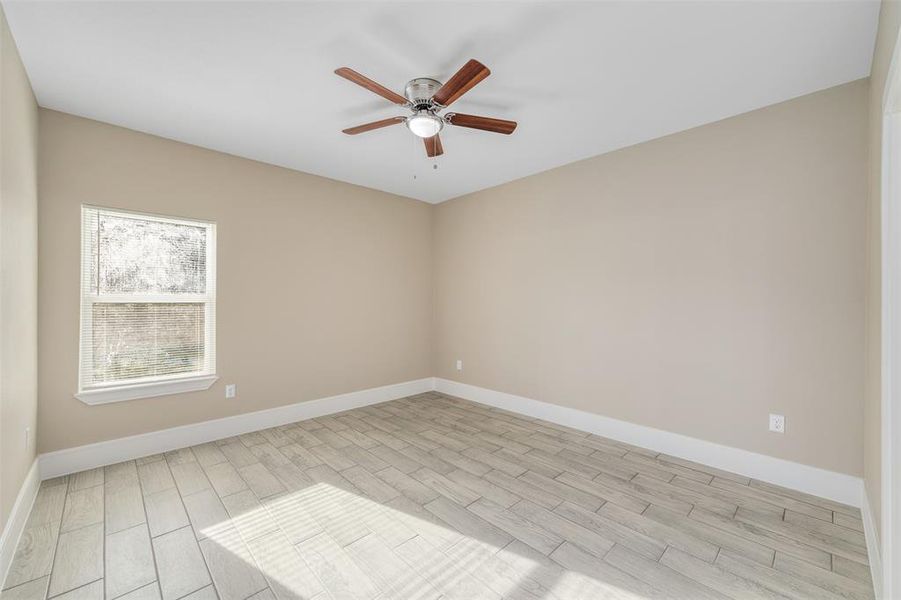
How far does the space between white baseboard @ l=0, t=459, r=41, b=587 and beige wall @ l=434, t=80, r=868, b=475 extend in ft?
12.2

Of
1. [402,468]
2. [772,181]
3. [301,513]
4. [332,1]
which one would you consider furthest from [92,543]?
[772,181]

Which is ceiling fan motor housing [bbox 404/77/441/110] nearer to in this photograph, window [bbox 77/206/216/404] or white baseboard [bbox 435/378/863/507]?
window [bbox 77/206/216/404]

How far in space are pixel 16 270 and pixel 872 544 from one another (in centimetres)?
460

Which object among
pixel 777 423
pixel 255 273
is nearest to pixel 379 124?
pixel 255 273

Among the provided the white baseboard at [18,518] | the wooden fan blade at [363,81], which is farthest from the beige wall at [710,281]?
the white baseboard at [18,518]

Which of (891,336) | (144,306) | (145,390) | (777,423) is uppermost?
(144,306)

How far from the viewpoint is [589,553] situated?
6.27 ft

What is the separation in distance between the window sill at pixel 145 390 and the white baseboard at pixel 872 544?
433 centimetres

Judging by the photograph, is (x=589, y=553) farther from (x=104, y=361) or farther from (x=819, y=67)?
(x=104, y=361)

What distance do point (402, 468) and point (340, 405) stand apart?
164 cm

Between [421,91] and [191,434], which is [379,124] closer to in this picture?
[421,91]

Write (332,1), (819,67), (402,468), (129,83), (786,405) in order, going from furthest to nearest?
1. (402,468)
2. (786,405)
3. (129,83)
4. (819,67)
5. (332,1)

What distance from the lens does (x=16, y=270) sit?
2.07 meters

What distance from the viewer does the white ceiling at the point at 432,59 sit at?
6.00ft
